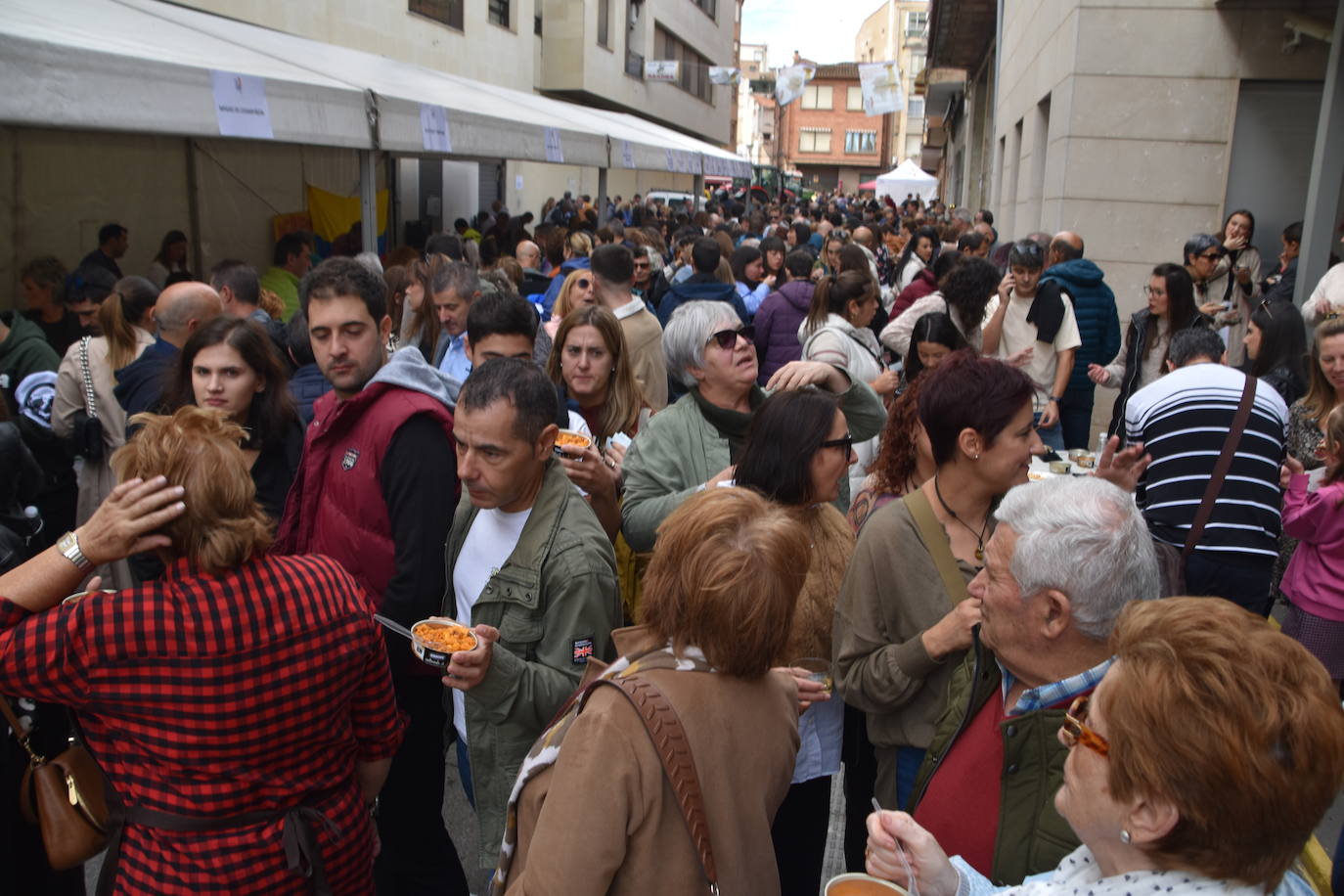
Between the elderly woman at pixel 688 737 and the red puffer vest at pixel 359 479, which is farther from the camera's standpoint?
the red puffer vest at pixel 359 479

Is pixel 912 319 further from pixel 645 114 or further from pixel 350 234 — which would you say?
pixel 645 114

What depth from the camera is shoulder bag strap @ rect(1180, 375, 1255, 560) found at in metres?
3.76

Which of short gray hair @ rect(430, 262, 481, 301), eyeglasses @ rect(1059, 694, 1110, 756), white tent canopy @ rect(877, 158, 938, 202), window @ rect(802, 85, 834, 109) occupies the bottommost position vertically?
eyeglasses @ rect(1059, 694, 1110, 756)

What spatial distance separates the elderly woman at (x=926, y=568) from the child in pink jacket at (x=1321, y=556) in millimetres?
1856

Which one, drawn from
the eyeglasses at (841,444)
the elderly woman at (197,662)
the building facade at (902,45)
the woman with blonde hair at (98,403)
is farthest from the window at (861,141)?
the elderly woman at (197,662)

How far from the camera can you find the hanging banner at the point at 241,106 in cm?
620

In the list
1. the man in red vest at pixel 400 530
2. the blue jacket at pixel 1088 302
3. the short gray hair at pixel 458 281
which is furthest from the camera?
the blue jacket at pixel 1088 302

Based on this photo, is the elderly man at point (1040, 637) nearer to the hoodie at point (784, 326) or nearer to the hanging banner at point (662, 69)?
the hoodie at point (784, 326)

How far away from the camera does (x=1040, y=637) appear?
6.46 feet

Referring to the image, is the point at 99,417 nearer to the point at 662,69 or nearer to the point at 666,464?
the point at 666,464

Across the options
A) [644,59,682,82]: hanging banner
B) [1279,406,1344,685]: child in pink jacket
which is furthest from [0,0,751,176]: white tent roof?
[644,59,682,82]: hanging banner

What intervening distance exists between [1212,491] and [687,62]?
40.1m

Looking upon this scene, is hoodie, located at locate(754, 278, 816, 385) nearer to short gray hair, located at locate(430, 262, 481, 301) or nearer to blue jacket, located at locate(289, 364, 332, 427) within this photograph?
short gray hair, located at locate(430, 262, 481, 301)

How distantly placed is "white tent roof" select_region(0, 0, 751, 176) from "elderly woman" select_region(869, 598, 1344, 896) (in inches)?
217
